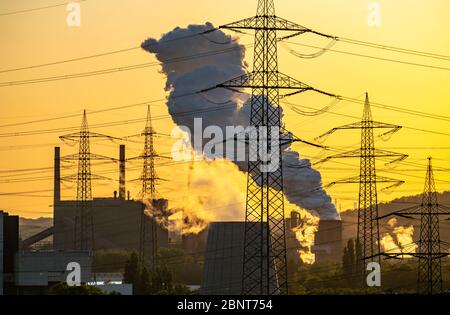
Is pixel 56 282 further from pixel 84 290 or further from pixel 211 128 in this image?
pixel 211 128

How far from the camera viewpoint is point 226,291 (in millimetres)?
119875

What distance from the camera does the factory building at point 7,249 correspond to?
123 meters

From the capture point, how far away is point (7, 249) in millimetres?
126688

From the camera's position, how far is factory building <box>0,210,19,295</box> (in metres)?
123

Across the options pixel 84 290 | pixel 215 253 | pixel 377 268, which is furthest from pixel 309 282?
pixel 84 290

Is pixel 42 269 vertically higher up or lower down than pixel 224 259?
lower down

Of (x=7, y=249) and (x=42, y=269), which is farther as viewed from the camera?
(x=7, y=249)

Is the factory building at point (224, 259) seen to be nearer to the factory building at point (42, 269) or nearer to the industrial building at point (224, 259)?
the industrial building at point (224, 259)

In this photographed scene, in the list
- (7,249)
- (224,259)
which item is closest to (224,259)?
(224,259)

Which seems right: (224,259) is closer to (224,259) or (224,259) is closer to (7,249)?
(224,259)

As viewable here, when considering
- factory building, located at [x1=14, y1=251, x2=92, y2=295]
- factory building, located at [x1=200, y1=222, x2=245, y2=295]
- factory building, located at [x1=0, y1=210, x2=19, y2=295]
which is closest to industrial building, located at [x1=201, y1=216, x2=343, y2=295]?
factory building, located at [x1=200, y1=222, x2=245, y2=295]

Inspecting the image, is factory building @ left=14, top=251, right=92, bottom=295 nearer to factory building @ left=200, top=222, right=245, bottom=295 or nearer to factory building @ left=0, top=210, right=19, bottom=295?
factory building @ left=0, top=210, right=19, bottom=295
